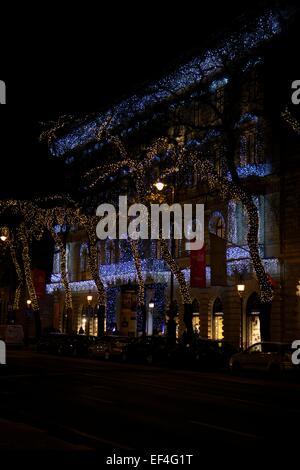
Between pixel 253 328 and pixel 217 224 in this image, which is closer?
pixel 253 328

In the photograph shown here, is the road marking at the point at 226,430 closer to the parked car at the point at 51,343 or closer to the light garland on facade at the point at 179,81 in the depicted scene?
the light garland on facade at the point at 179,81

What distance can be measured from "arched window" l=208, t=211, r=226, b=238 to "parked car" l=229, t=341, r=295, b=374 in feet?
56.6

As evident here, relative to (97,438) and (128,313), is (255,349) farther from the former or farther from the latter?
(128,313)

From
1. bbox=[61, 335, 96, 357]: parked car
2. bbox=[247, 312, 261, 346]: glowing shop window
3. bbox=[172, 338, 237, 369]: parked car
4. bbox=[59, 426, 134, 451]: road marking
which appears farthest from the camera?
bbox=[61, 335, 96, 357]: parked car

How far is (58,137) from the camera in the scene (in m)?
73.1

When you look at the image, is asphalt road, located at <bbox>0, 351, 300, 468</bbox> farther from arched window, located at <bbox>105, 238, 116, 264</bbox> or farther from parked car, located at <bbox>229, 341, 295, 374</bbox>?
arched window, located at <bbox>105, 238, 116, 264</bbox>

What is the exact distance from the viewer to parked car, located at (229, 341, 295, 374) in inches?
1168

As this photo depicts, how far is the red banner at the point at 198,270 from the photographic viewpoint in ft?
138

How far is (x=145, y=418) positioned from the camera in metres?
14.5

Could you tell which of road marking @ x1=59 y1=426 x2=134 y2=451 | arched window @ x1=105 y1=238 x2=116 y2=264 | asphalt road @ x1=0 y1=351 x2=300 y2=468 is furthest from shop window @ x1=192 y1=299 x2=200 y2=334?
road marking @ x1=59 y1=426 x2=134 y2=451

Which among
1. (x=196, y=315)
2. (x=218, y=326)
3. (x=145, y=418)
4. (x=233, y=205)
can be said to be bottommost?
(x=145, y=418)

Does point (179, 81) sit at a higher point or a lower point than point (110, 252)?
higher

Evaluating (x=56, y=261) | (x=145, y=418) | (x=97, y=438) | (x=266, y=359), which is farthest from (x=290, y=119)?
(x=56, y=261)

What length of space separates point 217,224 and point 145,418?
35.1 m
